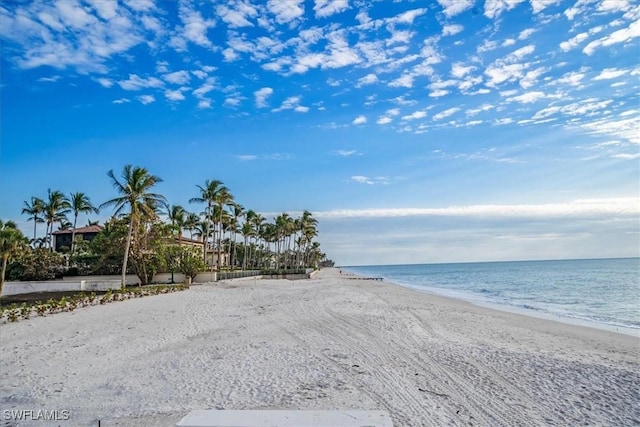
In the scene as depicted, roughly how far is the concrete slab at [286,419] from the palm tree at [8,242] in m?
26.8

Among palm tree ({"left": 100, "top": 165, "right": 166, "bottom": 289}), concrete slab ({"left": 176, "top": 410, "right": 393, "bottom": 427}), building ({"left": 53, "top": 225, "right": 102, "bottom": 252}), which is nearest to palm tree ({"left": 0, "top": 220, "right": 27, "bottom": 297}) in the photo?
palm tree ({"left": 100, "top": 165, "right": 166, "bottom": 289})

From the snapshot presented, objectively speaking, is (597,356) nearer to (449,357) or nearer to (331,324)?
(449,357)

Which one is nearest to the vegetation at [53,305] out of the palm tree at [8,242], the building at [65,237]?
the palm tree at [8,242]

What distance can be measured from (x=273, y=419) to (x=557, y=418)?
4.52m

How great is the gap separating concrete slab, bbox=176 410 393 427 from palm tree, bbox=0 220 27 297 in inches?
1054

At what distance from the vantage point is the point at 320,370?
835cm

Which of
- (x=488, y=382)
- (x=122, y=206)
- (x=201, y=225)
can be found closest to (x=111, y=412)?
(x=488, y=382)

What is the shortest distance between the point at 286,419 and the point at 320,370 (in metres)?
4.65

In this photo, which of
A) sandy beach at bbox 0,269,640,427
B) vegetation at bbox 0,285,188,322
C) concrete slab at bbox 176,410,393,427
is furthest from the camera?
vegetation at bbox 0,285,188,322

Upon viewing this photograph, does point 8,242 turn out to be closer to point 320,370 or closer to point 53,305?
point 53,305

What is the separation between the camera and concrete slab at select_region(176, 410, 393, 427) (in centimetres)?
371

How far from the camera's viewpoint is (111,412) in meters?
6.27

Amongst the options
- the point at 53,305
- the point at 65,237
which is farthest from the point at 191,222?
the point at 53,305

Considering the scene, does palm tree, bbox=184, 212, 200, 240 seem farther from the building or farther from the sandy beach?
the sandy beach
